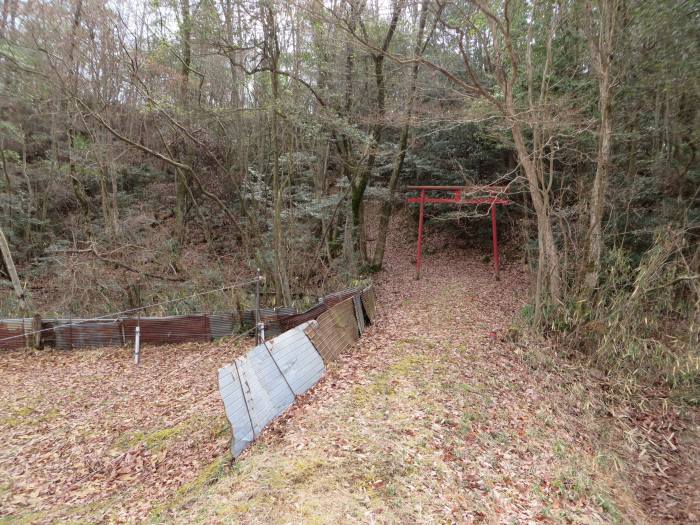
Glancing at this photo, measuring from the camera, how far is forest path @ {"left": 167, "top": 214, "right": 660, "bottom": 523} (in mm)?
3963

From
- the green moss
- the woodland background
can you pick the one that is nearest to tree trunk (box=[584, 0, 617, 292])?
the woodland background

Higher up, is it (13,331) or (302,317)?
(302,317)

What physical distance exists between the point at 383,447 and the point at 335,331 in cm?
328

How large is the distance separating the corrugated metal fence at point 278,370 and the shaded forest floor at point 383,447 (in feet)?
0.67

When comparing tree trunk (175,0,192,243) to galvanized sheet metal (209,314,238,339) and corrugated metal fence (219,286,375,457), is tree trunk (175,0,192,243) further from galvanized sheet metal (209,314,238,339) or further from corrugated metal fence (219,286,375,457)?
corrugated metal fence (219,286,375,457)

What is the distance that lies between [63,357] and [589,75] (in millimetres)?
14140

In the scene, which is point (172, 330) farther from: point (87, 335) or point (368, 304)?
point (368, 304)

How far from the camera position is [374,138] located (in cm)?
1248

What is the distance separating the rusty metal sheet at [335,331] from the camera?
23.6 feet

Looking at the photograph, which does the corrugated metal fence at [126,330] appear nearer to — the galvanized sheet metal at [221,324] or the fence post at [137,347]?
the galvanized sheet metal at [221,324]

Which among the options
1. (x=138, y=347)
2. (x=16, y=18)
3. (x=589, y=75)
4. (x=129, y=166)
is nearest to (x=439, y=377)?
(x=138, y=347)

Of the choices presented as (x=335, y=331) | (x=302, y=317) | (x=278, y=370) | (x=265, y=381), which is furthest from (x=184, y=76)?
(x=265, y=381)

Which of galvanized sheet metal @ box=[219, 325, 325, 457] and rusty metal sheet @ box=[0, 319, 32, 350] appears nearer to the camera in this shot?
galvanized sheet metal @ box=[219, 325, 325, 457]

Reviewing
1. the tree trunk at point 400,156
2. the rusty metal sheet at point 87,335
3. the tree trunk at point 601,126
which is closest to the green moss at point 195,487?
the rusty metal sheet at point 87,335
